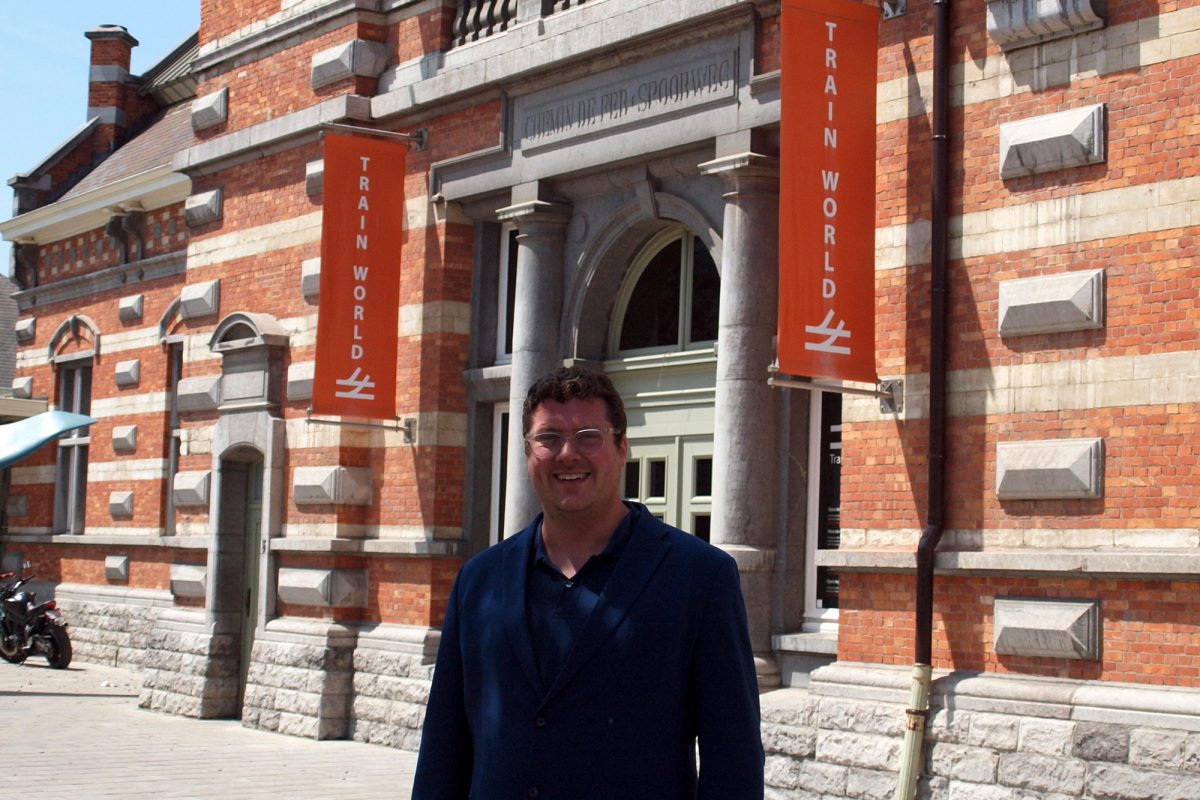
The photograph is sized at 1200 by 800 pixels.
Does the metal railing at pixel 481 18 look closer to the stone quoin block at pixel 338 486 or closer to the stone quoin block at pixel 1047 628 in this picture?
the stone quoin block at pixel 338 486

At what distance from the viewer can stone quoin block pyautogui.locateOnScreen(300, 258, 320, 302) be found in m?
16.3

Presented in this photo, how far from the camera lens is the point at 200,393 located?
1812 cm

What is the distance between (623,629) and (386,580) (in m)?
11.7

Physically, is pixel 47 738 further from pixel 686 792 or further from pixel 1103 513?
pixel 686 792

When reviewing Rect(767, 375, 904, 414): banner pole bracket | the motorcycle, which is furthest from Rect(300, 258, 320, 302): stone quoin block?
the motorcycle

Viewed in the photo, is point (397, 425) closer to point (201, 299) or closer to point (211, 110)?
point (201, 299)

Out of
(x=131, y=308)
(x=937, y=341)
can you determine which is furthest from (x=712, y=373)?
(x=131, y=308)

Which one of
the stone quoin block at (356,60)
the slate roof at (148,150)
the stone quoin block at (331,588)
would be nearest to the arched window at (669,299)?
the stone quoin block at (331,588)

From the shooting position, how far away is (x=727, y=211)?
12.1 m

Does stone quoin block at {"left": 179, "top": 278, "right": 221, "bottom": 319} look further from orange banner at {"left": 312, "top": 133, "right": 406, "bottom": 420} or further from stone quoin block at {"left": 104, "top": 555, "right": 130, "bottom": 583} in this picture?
stone quoin block at {"left": 104, "top": 555, "right": 130, "bottom": 583}

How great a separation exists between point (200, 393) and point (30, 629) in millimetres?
5812

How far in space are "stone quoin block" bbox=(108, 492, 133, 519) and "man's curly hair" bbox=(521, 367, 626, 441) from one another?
60.8ft

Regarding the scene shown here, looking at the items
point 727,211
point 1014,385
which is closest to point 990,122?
point 1014,385

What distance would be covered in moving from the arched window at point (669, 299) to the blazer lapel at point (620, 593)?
9074 millimetres
